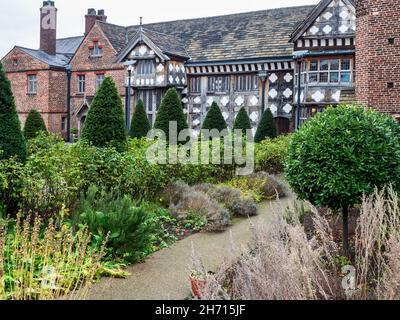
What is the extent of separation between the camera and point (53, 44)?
34906 millimetres

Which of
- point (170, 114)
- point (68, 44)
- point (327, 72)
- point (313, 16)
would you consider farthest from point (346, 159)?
point (68, 44)

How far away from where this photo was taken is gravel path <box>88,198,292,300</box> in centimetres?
553

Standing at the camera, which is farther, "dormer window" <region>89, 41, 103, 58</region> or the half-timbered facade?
"dormer window" <region>89, 41, 103, 58</region>

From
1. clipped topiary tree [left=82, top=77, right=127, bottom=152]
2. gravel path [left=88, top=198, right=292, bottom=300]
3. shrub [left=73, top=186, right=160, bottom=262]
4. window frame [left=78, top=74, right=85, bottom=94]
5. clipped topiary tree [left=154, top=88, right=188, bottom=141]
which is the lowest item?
gravel path [left=88, top=198, right=292, bottom=300]

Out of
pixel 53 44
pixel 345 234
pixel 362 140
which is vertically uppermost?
pixel 53 44

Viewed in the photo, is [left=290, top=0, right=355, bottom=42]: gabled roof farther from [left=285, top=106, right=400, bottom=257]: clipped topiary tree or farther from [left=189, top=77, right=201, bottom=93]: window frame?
[left=285, top=106, right=400, bottom=257]: clipped topiary tree

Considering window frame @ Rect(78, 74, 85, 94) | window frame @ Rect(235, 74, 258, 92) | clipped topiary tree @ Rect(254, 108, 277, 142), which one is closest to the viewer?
clipped topiary tree @ Rect(254, 108, 277, 142)

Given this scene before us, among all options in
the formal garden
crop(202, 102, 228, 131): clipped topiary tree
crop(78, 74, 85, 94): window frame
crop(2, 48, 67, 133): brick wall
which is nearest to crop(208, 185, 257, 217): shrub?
the formal garden

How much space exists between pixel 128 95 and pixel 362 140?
2233 centimetres

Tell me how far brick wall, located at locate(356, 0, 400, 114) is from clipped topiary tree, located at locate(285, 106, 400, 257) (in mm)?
6617

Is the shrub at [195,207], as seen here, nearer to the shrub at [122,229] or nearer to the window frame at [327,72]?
the shrub at [122,229]
